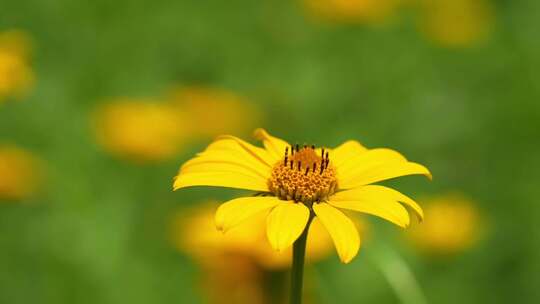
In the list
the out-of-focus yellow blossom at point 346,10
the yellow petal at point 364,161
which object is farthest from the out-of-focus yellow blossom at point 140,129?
the yellow petal at point 364,161

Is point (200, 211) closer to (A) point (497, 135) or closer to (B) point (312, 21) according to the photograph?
(A) point (497, 135)

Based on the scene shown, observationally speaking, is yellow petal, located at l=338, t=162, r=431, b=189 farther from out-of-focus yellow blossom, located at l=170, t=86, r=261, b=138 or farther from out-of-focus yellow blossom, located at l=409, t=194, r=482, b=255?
out-of-focus yellow blossom, located at l=170, t=86, r=261, b=138

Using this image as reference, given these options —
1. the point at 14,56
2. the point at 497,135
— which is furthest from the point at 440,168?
the point at 14,56

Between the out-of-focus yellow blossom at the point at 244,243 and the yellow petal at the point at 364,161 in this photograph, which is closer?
the yellow petal at the point at 364,161

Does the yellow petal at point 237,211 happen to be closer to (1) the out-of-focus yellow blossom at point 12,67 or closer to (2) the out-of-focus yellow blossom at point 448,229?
(1) the out-of-focus yellow blossom at point 12,67

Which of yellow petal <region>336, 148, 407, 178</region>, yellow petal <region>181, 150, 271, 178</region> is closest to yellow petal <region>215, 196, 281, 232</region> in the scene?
yellow petal <region>181, 150, 271, 178</region>

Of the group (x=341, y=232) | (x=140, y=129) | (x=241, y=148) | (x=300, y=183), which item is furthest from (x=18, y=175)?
(x=341, y=232)

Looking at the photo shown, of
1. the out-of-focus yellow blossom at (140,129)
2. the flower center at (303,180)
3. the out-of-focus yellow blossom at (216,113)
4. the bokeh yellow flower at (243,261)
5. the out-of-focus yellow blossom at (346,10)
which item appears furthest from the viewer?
the out-of-focus yellow blossom at (346,10)

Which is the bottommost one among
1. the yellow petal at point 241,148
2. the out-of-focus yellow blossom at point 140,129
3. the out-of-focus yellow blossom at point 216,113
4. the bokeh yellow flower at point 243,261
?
the yellow petal at point 241,148
